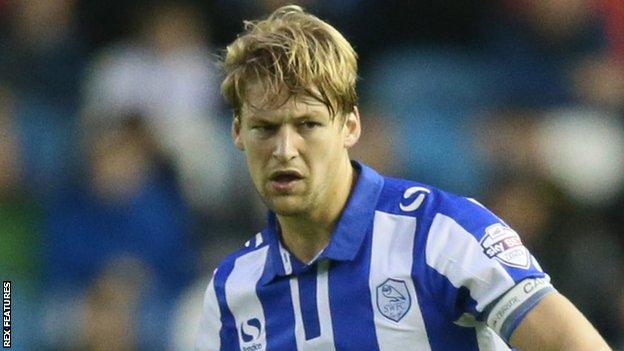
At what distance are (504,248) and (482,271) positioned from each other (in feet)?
0.32

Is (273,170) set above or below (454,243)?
above

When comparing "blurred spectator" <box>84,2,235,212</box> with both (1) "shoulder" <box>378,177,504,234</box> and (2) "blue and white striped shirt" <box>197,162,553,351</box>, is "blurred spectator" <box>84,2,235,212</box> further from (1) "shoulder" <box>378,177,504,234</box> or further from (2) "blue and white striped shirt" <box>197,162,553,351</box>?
(1) "shoulder" <box>378,177,504,234</box>

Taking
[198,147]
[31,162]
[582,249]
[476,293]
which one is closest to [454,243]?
[476,293]

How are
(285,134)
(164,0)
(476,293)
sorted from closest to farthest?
(476,293) < (285,134) < (164,0)

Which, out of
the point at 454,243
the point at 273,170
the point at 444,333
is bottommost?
the point at 444,333

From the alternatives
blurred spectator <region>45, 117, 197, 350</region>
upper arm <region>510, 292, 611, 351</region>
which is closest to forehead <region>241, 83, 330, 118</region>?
upper arm <region>510, 292, 611, 351</region>

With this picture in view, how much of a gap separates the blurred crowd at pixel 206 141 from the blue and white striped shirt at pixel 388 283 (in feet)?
9.30

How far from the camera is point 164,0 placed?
25.9 ft

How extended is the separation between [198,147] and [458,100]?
152 cm

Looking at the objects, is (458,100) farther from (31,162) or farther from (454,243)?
(454,243)

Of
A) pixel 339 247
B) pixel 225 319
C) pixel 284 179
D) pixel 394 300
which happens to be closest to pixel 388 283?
pixel 394 300

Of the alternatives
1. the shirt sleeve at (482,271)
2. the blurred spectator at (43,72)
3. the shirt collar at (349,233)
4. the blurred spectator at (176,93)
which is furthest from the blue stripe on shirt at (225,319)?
the blurred spectator at (43,72)

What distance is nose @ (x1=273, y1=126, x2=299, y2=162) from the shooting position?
3816 mm

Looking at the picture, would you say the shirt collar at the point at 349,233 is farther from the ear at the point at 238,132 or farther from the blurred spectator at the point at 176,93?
the blurred spectator at the point at 176,93
